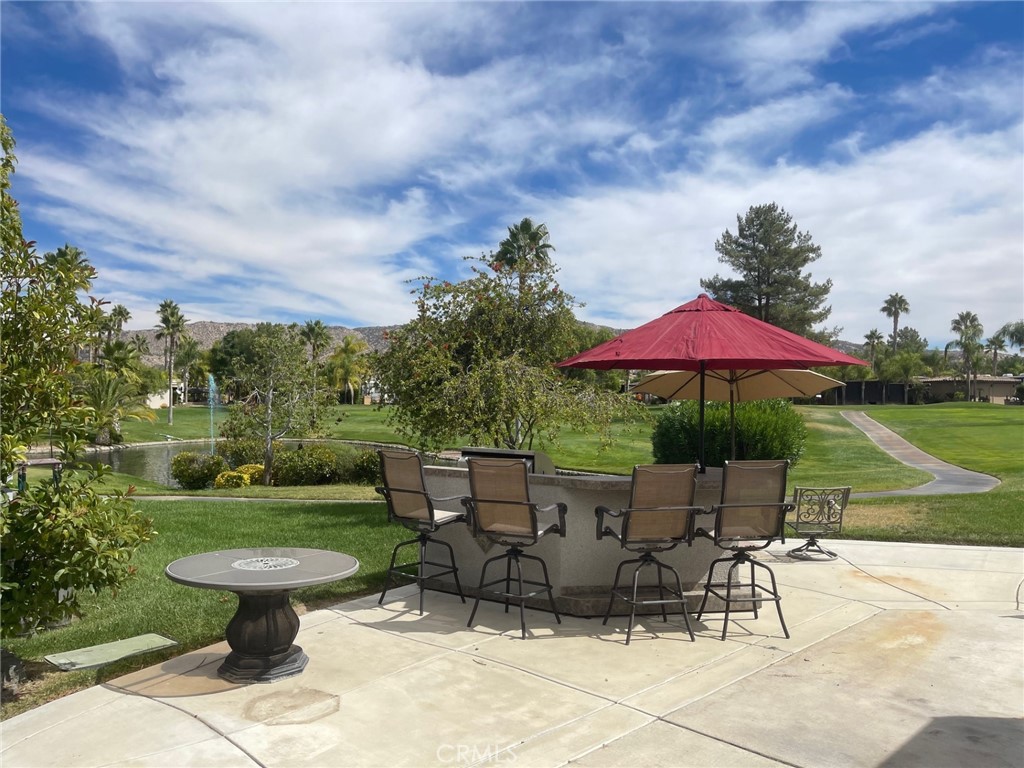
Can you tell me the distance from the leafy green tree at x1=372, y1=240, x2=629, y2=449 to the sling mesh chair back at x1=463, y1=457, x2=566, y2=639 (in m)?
4.65

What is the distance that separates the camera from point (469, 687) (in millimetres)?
4363

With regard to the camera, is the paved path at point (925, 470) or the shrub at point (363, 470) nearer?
the paved path at point (925, 470)

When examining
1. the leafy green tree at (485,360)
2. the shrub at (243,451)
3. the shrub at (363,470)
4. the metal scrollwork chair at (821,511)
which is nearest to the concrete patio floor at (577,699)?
the metal scrollwork chair at (821,511)

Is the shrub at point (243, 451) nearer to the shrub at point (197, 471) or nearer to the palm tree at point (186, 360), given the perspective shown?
the shrub at point (197, 471)

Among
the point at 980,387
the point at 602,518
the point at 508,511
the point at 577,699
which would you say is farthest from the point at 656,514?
the point at 980,387

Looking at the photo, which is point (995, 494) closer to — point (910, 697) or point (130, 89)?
point (910, 697)

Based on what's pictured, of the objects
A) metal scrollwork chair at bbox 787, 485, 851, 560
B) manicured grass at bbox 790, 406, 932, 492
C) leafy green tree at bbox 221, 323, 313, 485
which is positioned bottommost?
manicured grass at bbox 790, 406, 932, 492

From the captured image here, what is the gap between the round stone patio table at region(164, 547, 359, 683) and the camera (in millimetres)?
4352

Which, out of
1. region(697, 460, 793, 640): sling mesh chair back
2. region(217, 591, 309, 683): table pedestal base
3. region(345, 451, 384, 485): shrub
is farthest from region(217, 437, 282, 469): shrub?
region(697, 460, 793, 640): sling mesh chair back

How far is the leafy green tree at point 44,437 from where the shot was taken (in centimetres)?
404

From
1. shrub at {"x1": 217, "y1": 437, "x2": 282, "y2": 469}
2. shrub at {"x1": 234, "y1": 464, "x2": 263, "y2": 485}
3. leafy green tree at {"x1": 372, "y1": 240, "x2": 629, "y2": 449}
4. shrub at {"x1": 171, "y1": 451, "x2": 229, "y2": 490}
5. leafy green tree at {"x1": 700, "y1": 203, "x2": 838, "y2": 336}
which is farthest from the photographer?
leafy green tree at {"x1": 700, "y1": 203, "x2": 838, "y2": 336}

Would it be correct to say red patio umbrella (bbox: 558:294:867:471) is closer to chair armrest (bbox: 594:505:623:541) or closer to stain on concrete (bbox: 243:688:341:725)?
chair armrest (bbox: 594:505:623:541)

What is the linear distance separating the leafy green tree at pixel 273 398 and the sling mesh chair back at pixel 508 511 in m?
16.5

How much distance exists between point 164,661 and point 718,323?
4.55 meters
